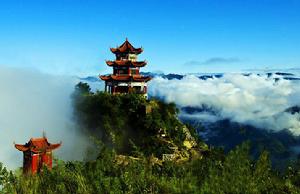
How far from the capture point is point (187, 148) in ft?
122

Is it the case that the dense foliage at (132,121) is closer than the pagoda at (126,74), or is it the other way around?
the dense foliage at (132,121)

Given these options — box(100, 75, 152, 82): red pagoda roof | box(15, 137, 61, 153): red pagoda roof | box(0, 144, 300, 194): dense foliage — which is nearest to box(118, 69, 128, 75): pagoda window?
box(100, 75, 152, 82): red pagoda roof

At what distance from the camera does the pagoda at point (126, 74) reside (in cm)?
4269

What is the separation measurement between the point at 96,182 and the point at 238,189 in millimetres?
2742

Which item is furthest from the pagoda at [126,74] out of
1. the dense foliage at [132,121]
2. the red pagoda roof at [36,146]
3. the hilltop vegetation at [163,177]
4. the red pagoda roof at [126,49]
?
the hilltop vegetation at [163,177]

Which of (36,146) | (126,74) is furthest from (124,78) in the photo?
(36,146)

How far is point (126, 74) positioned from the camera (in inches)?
1715

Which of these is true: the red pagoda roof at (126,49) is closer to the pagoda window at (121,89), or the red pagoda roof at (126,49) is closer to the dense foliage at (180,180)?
the pagoda window at (121,89)

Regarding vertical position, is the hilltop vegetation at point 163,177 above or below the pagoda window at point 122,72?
below

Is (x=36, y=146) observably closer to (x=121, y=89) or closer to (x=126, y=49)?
(x=121, y=89)

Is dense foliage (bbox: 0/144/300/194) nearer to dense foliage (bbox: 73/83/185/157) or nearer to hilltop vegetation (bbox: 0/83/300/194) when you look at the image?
hilltop vegetation (bbox: 0/83/300/194)

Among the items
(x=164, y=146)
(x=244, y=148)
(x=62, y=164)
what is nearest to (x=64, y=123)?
(x=164, y=146)

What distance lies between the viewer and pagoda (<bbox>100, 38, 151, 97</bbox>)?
42.7m

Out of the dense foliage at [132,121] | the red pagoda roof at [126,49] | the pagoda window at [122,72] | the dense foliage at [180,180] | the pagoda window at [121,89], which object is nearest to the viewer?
the dense foliage at [180,180]
